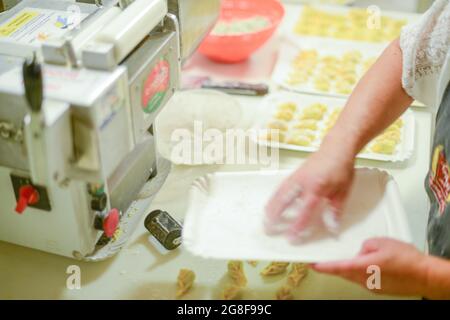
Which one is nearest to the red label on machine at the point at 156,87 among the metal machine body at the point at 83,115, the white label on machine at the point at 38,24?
the metal machine body at the point at 83,115

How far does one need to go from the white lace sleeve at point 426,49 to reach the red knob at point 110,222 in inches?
19.7

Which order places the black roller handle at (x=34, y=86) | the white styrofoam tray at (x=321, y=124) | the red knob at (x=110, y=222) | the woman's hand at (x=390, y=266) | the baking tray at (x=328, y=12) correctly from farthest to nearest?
the baking tray at (x=328, y=12)
the white styrofoam tray at (x=321, y=124)
the red knob at (x=110, y=222)
the woman's hand at (x=390, y=266)
the black roller handle at (x=34, y=86)

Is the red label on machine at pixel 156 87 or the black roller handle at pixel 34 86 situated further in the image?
the red label on machine at pixel 156 87

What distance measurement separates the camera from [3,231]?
0.93m

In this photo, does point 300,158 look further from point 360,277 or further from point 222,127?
point 360,277

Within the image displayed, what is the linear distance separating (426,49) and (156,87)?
0.44m

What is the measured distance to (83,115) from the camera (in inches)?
26.2

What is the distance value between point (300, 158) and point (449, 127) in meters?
0.32

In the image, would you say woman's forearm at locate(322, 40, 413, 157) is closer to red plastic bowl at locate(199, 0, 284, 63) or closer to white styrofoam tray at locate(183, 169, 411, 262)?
white styrofoam tray at locate(183, 169, 411, 262)

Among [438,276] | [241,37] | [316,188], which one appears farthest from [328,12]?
[438,276]

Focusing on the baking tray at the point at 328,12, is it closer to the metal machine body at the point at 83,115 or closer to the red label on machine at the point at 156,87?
the metal machine body at the point at 83,115

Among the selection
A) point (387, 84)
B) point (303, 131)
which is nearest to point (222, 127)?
point (303, 131)

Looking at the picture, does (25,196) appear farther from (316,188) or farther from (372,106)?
(372,106)

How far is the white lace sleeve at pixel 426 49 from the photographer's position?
3.03 feet
